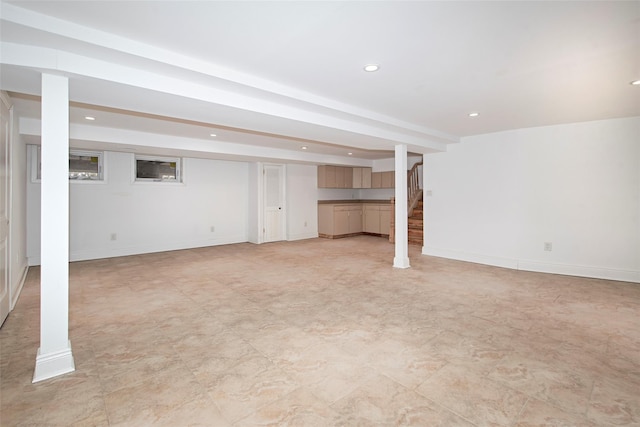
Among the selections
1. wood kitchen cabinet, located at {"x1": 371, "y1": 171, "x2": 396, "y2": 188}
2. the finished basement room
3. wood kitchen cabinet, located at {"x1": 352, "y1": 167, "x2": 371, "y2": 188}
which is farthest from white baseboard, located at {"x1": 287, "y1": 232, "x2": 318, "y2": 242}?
wood kitchen cabinet, located at {"x1": 371, "y1": 171, "x2": 396, "y2": 188}

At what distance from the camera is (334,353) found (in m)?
2.48

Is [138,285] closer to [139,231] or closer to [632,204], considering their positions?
[139,231]

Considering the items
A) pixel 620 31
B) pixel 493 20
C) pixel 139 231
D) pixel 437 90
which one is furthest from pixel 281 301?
pixel 139 231

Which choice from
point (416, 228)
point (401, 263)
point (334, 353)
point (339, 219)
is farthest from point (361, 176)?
point (334, 353)

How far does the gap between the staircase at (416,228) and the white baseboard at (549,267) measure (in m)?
1.23

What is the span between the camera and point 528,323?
3061mm

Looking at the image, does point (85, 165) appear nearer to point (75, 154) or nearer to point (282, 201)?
point (75, 154)

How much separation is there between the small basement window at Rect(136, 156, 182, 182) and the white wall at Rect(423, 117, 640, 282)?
5.79 m

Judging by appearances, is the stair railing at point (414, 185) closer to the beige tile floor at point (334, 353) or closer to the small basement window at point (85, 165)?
the beige tile floor at point (334, 353)

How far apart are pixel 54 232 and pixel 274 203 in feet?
19.5

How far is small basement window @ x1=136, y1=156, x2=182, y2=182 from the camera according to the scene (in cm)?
654

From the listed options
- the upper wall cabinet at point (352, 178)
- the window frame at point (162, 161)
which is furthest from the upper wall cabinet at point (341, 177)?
the window frame at point (162, 161)

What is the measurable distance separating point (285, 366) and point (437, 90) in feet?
9.94

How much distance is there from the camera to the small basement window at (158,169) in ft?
21.5
